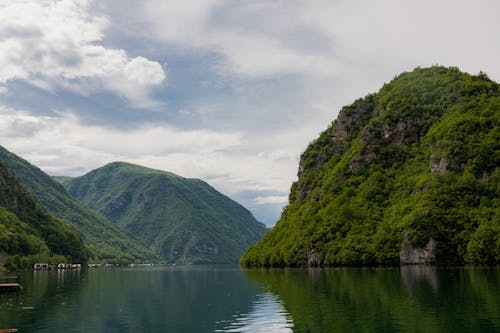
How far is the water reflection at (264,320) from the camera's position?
52897 millimetres

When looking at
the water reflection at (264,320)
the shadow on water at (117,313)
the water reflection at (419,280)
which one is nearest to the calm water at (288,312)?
the water reflection at (264,320)

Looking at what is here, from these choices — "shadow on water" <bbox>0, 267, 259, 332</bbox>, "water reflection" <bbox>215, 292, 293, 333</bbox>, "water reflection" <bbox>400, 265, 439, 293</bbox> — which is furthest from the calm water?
"water reflection" <bbox>400, 265, 439, 293</bbox>

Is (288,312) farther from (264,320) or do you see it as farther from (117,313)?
(117,313)

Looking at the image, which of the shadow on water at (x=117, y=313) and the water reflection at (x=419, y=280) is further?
the water reflection at (x=419, y=280)

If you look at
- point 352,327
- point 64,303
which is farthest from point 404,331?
point 64,303

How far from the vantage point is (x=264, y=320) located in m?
59.2

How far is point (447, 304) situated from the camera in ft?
206

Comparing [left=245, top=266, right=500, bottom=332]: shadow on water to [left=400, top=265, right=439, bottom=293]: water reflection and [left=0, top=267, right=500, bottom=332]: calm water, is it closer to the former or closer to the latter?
[left=0, top=267, right=500, bottom=332]: calm water

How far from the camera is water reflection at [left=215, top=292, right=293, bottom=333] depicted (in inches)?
2083

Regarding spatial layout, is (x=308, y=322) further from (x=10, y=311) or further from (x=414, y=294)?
(x=10, y=311)

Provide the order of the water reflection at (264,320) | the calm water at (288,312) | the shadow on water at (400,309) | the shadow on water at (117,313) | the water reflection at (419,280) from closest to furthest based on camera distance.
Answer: the shadow on water at (400,309) → the calm water at (288,312) → the water reflection at (264,320) → the shadow on water at (117,313) → the water reflection at (419,280)

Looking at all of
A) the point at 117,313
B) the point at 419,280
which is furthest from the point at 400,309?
the point at 419,280

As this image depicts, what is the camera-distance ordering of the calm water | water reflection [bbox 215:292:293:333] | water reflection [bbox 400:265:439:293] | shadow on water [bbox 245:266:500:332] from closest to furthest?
shadow on water [bbox 245:266:500:332]
the calm water
water reflection [bbox 215:292:293:333]
water reflection [bbox 400:265:439:293]

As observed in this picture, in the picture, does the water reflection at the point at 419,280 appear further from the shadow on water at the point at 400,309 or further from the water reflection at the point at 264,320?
the water reflection at the point at 264,320
